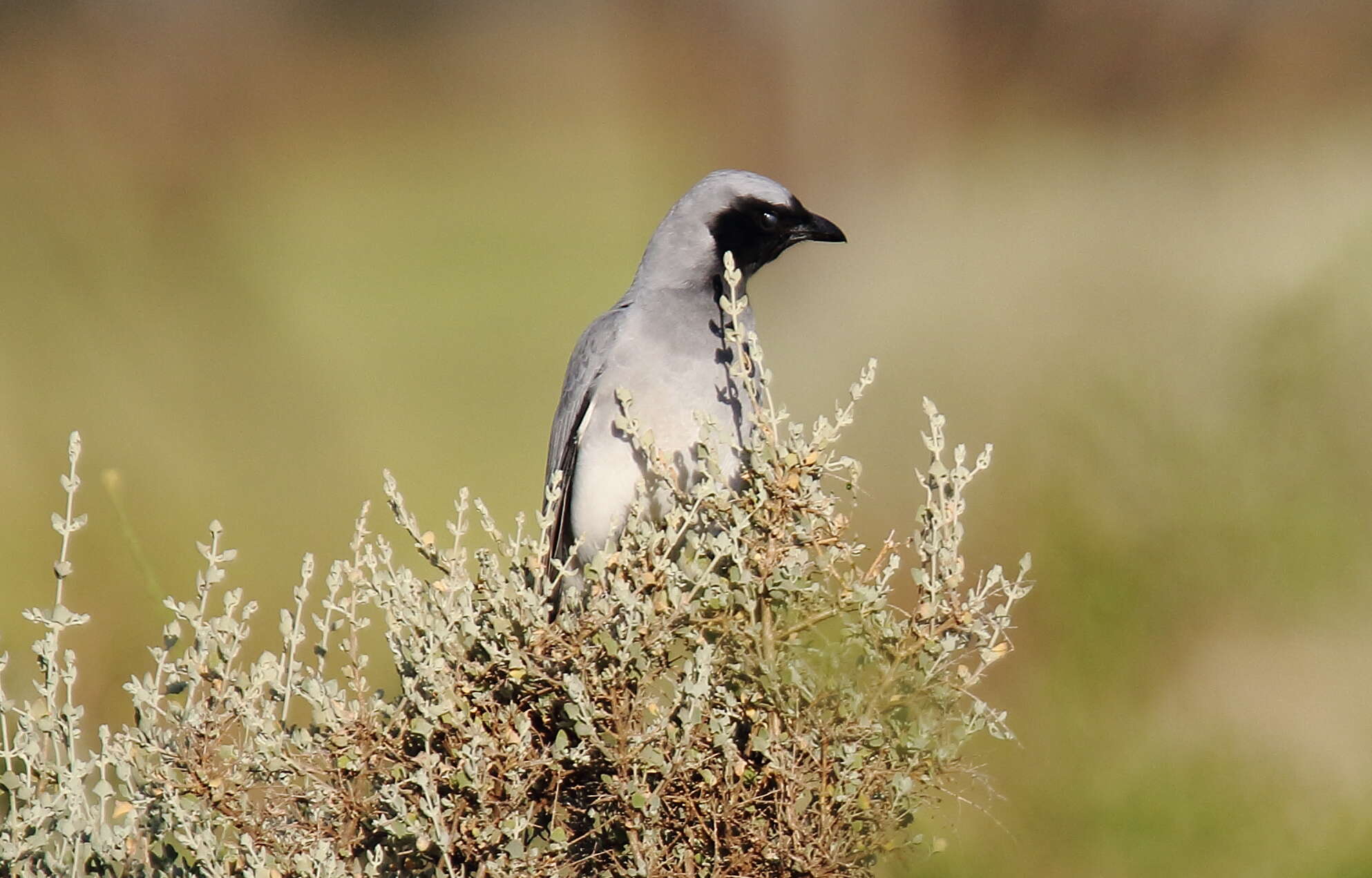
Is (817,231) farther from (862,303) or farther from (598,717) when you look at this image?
(598,717)

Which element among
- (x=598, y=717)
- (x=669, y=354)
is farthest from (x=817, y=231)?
(x=598, y=717)

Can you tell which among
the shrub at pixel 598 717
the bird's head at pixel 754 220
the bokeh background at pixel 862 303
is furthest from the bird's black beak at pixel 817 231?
the shrub at pixel 598 717

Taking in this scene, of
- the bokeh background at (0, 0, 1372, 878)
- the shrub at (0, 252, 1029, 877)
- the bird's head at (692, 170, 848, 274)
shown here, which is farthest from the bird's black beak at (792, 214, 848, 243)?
the shrub at (0, 252, 1029, 877)

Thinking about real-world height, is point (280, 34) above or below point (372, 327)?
above

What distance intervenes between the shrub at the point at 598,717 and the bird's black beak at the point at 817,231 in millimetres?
931

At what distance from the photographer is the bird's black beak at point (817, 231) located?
239 cm

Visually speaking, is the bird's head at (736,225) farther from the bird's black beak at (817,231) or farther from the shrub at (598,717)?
the shrub at (598,717)

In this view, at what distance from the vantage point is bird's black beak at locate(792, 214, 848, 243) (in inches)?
94.0

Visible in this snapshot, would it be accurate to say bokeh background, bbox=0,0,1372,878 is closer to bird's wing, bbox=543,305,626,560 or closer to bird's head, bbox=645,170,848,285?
bird's head, bbox=645,170,848,285

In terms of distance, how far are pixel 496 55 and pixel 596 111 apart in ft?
1.20

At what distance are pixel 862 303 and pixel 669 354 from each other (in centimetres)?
81

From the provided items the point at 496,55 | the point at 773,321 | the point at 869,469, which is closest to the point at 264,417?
the point at 496,55

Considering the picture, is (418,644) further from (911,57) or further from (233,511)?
(911,57)

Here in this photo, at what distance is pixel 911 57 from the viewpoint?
3127 mm
